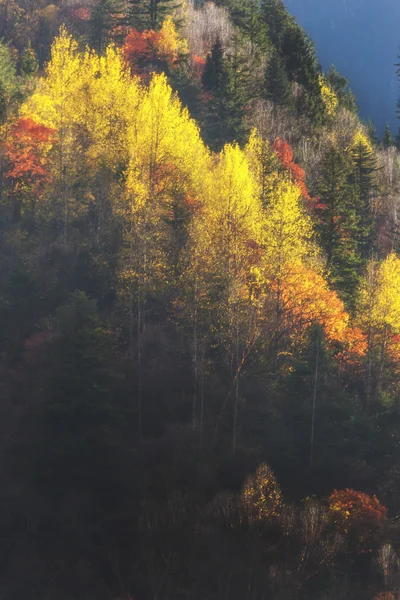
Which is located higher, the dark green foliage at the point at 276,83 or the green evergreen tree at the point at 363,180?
the dark green foliage at the point at 276,83

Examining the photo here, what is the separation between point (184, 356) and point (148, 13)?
4098 cm

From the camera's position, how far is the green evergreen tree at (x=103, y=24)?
6319cm

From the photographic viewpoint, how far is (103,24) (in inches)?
2496

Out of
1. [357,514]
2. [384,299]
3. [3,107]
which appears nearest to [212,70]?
[3,107]

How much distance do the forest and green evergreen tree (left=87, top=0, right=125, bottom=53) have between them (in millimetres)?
15545

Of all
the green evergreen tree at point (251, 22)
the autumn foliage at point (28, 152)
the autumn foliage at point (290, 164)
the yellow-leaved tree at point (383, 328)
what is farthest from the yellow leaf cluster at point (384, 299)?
the green evergreen tree at point (251, 22)

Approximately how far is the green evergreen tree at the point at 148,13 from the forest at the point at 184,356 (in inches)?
433

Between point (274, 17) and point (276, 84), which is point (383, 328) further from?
point (274, 17)

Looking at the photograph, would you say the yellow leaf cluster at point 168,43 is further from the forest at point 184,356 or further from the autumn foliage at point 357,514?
the autumn foliage at point 357,514

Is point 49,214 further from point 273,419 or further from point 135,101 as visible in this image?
point 273,419

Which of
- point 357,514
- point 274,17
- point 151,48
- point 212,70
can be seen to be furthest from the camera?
point 274,17

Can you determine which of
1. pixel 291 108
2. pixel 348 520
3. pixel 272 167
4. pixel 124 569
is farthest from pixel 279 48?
pixel 124 569

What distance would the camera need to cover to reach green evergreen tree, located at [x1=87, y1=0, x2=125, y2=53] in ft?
207

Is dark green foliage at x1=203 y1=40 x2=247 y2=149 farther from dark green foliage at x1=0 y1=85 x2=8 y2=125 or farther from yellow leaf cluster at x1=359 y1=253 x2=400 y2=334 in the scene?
yellow leaf cluster at x1=359 y1=253 x2=400 y2=334
